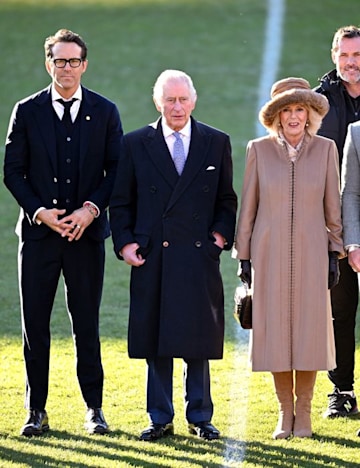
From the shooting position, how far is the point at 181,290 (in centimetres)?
719

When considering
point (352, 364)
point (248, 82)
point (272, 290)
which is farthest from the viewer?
point (248, 82)

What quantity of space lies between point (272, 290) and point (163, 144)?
0.99 metres

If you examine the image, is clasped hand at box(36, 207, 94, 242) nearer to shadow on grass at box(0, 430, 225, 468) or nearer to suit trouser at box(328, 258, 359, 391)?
shadow on grass at box(0, 430, 225, 468)

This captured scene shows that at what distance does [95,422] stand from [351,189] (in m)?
1.93

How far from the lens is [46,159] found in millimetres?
7332

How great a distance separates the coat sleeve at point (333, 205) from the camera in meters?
7.16

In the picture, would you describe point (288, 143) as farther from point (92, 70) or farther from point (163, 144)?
point (92, 70)

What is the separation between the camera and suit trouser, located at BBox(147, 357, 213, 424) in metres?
7.30

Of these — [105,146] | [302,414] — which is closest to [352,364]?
[302,414]

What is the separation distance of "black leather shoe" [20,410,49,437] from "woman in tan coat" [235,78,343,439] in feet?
4.06

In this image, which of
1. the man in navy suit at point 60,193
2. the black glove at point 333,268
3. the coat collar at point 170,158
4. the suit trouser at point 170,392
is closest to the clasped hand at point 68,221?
the man in navy suit at point 60,193

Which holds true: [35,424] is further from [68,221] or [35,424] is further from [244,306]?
[244,306]

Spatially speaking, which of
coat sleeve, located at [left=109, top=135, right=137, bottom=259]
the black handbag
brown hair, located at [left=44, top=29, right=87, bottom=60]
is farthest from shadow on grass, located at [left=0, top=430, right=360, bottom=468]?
brown hair, located at [left=44, top=29, right=87, bottom=60]

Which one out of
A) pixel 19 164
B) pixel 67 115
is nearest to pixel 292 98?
pixel 67 115
